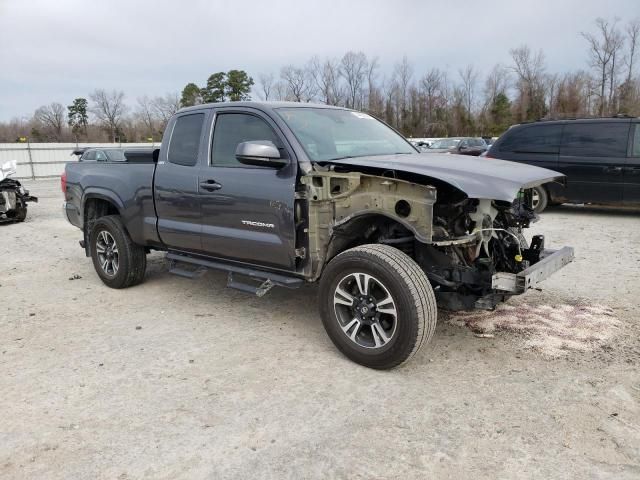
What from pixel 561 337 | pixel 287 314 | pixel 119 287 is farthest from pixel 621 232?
pixel 119 287

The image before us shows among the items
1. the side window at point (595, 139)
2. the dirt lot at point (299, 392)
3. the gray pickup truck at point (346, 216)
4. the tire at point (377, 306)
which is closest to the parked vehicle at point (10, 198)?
the dirt lot at point (299, 392)

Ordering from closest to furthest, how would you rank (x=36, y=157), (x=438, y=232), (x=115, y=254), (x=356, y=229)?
(x=438, y=232), (x=356, y=229), (x=115, y=254), (x=36, y=157)

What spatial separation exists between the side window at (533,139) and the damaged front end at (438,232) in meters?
6.65

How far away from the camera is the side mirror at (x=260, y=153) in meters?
3.96

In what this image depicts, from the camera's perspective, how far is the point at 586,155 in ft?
32.0

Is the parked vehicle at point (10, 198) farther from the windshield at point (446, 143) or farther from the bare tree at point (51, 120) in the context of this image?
the bare tree at point (51, 120)

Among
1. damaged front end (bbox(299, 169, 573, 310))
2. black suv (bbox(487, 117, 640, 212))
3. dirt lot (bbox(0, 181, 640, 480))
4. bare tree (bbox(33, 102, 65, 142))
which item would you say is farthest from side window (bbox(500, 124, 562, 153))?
bare tree (bbox(33, 102, 65, 142))

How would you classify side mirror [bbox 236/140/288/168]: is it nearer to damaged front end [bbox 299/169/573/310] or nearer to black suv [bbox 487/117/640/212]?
damaged front end [bbox 299/169/573/310]

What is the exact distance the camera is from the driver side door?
13.6 feet

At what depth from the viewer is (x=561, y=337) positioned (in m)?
4.19

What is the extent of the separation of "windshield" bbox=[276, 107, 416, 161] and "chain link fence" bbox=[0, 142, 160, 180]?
21.6 meters

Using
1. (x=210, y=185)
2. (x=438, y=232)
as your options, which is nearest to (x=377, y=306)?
(x=438, y=232)

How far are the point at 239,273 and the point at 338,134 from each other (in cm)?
151

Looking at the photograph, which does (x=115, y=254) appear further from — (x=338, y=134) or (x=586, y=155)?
(x=586, y=155)
